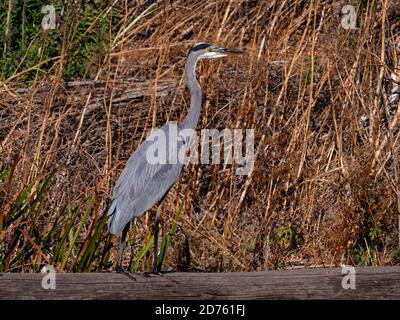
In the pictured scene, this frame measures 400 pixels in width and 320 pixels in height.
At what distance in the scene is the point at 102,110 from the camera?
536 centimetres

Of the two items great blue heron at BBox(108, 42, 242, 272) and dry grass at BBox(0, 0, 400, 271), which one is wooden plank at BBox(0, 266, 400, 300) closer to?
great blue heron at BBox(108, 42, 242, 272)

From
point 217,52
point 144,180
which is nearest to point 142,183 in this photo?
point 144,180

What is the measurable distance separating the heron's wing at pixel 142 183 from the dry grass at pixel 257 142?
1.66 ft

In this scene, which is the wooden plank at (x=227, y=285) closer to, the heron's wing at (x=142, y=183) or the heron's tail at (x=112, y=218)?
the heron's tail at (x=112, y=218)

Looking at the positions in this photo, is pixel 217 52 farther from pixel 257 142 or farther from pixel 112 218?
pixel 257 142

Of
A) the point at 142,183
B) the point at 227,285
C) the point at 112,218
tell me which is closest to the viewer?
the point at 227,285

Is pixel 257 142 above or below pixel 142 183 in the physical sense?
above

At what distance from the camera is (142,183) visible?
3.74 meters

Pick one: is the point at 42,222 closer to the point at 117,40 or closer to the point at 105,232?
the point at 105,232

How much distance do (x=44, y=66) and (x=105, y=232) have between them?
185 cm

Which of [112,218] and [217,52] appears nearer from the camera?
[112,218]

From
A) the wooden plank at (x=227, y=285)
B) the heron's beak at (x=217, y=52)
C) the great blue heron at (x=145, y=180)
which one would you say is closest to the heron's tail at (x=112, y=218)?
the great blue heron at (x=145, y=180)

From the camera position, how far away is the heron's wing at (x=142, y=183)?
3645 millimetres

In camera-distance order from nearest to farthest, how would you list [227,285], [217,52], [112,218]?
[227,285] → [112,218] → [217,52]
